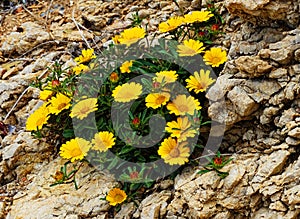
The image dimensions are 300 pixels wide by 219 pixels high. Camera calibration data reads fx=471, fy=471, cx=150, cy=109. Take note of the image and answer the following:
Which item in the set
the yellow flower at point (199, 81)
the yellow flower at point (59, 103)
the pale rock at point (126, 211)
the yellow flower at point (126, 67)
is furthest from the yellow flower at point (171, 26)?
the pale rock at point (126, 211)

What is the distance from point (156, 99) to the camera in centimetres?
327

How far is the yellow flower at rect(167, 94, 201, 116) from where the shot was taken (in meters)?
3.20

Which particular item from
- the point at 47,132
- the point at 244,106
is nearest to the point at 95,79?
the point at 47,132

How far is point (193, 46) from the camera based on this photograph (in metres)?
3.51

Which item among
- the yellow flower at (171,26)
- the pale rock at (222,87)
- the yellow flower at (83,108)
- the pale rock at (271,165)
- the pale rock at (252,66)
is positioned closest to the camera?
the pale rock at (271,165)

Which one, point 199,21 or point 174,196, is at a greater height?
point 199,21

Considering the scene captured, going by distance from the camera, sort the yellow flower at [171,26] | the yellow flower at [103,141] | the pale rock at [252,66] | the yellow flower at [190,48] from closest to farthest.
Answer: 1. the pale rock at [252,66]
2. the yellow flower at [103,141]
3. the yellow flower at [190,48]
4. the yellow flower at [171,26]

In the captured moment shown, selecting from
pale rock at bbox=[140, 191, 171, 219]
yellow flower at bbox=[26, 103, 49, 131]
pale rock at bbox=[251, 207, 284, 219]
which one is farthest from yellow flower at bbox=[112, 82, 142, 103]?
pale rock at bbox=[251, 207, 284, 219]

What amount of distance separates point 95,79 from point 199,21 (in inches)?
36.5

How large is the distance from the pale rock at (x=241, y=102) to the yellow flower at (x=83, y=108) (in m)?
0.96

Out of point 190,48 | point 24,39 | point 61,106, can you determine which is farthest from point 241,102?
point 24,39

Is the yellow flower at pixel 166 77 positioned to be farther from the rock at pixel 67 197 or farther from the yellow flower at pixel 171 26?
the rock at pixel 67 197

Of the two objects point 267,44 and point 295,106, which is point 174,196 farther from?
point 267,44

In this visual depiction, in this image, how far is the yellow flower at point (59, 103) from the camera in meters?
3.50
